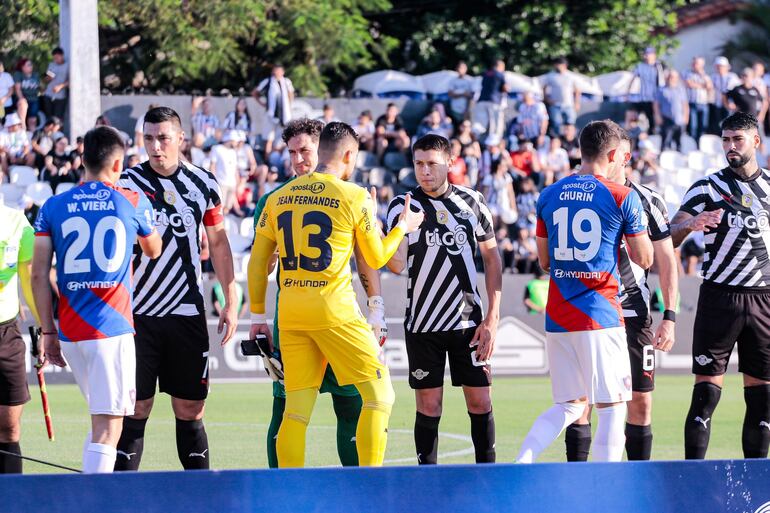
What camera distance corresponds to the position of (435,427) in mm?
8039

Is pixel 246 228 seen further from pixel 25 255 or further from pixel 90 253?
pixel 90 253

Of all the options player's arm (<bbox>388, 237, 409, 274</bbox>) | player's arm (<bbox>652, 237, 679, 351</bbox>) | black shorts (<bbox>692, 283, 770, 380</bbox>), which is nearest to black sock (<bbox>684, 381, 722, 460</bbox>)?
black shorts (<bbox>692, 283, 770, 380</bbox>)

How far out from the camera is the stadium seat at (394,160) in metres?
22.2

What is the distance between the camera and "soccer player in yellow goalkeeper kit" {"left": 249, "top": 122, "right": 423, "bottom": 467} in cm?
689

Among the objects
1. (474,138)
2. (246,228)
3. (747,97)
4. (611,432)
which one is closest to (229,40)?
(474,138)

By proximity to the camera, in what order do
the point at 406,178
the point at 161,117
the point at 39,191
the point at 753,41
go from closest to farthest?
the point at 161,117, the point at 39,191, the point at 406,178, the point at 753,41

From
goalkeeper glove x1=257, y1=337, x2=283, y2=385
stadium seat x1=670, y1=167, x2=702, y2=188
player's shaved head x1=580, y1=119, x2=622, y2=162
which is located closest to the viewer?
goalkeeper glove x1=257, y1=337, x2=283, y2=385

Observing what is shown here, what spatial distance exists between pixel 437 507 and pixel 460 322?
9.23 feet

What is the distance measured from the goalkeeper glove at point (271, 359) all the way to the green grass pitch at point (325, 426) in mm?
1865

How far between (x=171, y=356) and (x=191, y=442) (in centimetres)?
57

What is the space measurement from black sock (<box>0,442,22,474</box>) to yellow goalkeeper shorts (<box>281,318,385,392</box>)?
1.99 metres

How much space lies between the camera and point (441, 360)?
805 cm

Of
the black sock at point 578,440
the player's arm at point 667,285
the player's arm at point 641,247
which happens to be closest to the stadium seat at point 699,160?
the black sock at point 578,440

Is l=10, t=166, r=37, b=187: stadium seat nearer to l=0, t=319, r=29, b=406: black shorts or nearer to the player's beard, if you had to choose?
l=0, t=319, r=29, b=406: black shorts
